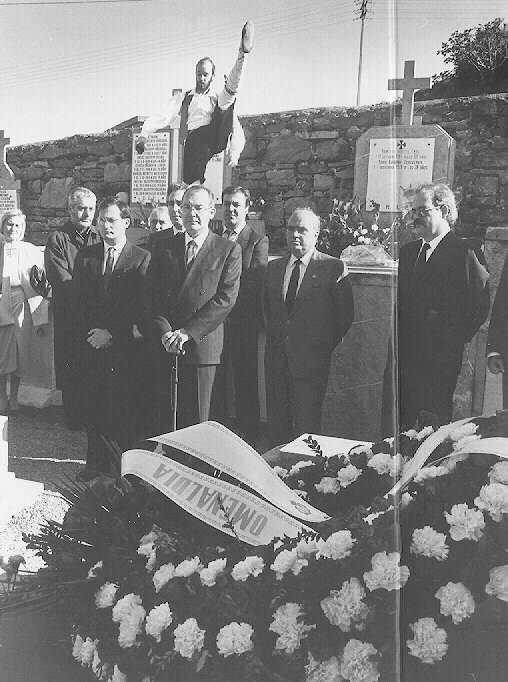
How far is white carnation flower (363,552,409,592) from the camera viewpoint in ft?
6.56

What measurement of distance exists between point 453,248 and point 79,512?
4.33 ft

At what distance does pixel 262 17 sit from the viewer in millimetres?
2359

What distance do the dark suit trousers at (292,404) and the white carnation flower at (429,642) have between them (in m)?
0.69

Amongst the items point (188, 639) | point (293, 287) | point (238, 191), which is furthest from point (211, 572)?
point (238, 191)

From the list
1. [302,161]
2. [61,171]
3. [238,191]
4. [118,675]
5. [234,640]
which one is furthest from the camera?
[61,171]

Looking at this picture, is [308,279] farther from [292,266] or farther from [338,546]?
[338,546]

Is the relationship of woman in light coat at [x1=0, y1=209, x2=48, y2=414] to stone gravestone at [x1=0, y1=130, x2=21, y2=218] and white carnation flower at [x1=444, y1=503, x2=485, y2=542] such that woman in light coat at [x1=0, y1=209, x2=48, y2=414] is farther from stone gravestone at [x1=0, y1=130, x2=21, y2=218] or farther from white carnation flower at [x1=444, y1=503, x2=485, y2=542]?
white carnation flower at [x1=444, y1=503, x2=485, y2=542]

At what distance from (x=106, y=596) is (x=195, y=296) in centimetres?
93

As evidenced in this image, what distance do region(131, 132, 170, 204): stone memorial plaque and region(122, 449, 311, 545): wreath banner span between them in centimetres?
82

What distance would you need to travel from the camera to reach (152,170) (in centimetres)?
260

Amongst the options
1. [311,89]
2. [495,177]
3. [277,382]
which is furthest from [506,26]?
[277,382]

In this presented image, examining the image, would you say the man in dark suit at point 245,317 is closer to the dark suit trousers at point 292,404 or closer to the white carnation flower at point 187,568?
the dark suit trousers at point 292,404

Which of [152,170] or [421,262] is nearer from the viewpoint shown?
[421,262]

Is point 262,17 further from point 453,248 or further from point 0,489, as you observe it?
point 0,489
